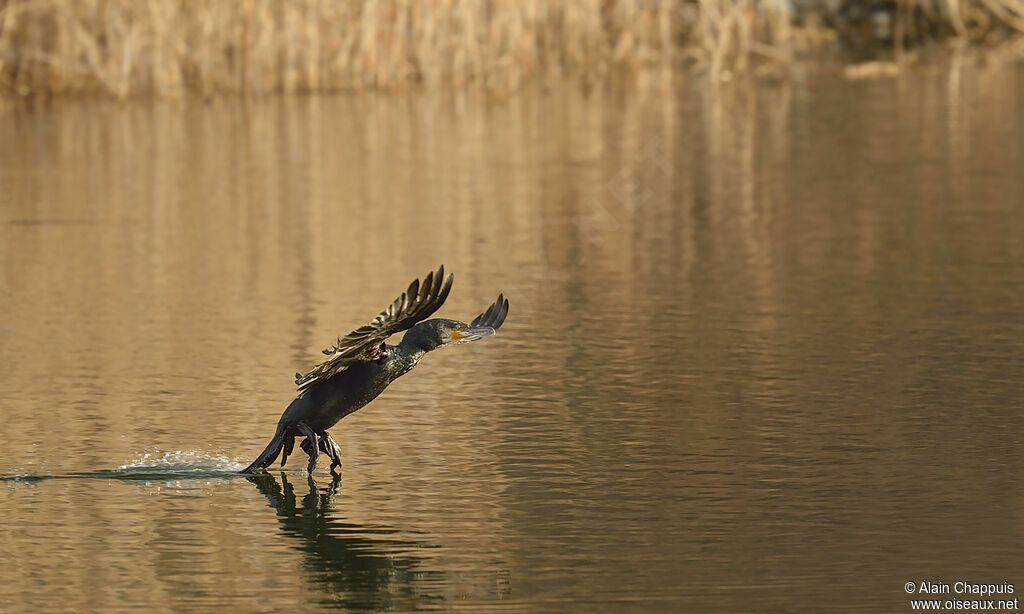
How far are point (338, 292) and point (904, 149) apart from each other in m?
8.65

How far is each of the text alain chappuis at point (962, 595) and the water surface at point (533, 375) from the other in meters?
0.06

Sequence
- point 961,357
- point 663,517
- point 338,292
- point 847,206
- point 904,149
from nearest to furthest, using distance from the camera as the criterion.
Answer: point 663,517, point 961,357, point 338,292, point 847,206, point 904,149

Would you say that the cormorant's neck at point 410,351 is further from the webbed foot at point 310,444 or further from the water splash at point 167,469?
the water splash at point 167,469

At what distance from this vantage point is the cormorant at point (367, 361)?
7.44 m

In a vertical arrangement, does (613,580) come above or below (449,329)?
below

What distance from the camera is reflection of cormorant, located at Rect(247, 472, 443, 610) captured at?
21.4 ft

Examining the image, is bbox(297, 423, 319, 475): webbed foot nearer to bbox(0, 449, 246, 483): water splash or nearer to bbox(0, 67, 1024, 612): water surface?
bbox(0, 67, 1024, 612): water surface

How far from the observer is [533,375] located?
33.3ft

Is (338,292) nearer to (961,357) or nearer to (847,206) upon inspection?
(961,357)

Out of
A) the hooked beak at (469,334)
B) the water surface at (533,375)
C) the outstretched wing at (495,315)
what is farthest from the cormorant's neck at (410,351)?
the water surface at (533,375)

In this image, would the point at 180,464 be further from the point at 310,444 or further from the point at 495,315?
the point at 495,315

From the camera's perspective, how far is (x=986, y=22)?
34.3 meters

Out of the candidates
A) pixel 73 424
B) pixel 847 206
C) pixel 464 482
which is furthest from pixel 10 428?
pixel 847 206

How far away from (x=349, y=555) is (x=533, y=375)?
3.29 m
